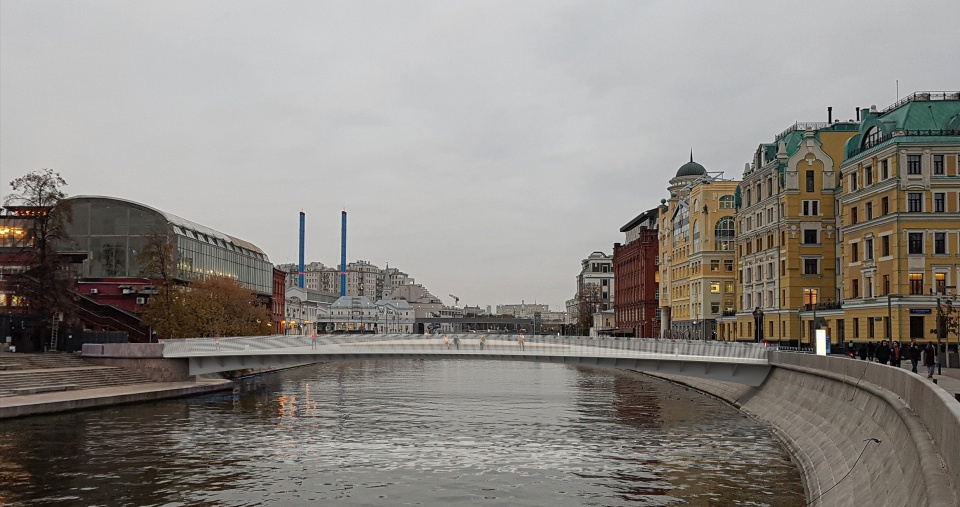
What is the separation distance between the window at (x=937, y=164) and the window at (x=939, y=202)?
169 cm

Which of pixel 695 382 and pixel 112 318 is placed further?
pixel 112 318

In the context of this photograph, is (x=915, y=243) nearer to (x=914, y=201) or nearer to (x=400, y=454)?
(x=914, y=201)

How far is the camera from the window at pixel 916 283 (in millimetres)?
69375

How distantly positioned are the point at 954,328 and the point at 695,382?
2020 cm

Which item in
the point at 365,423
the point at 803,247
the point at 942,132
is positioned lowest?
the point at 365,423

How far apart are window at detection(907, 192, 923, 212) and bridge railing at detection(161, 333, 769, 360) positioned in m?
18.9

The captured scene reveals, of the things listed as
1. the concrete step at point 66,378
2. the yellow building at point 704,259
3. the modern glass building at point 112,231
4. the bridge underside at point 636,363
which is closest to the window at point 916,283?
the bridge underside at point 636,363

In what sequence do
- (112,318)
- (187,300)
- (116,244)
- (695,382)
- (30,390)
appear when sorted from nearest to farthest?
(30,390) → (695,382) → (187,300) → (112,318) → (116,244)

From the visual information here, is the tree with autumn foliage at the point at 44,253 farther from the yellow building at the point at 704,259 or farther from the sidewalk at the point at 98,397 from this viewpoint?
the yellow building at the point at 704,259

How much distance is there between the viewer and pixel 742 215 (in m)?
105

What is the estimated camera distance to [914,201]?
69750 millimetres

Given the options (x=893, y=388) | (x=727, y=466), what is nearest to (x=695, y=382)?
(x=727, y=466)

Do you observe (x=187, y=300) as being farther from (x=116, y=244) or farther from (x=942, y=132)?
(x=942, y=132)

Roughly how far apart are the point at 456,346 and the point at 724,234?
63.9 metres
